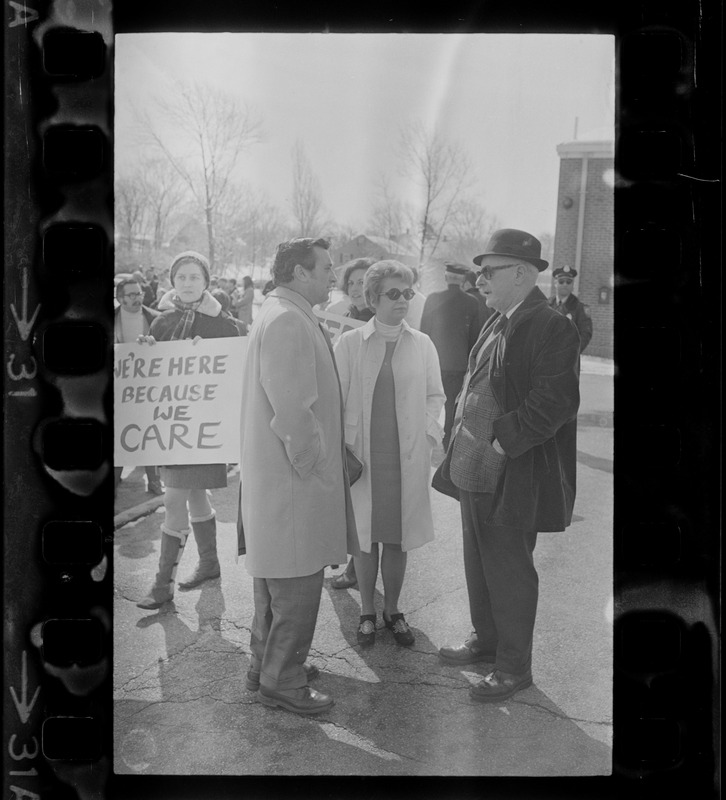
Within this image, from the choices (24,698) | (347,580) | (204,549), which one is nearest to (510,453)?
(347,580)

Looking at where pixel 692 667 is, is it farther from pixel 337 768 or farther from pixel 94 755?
pixel 94 755

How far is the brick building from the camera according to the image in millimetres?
2213

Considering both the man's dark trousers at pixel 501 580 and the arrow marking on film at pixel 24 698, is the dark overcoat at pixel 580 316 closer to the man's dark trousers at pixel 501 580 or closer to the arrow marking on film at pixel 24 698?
the man's dark trousers at pixel 501 580

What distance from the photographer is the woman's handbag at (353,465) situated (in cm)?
232

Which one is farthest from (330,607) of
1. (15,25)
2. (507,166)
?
(15,25)

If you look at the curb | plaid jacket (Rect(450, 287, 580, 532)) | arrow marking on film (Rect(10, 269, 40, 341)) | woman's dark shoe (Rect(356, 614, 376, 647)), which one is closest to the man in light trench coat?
woman's dark shoe (Rect(356, 614, 376, 647))

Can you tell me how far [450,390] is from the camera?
228 centimetres

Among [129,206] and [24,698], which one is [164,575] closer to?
[24,698]

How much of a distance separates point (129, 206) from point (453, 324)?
0.89 metres

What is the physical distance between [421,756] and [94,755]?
862mm

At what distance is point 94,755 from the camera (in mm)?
2289

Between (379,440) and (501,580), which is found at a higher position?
(379,440)

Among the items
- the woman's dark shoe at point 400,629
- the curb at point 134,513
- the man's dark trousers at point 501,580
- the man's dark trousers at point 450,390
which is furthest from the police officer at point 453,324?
the curb at point 134,513

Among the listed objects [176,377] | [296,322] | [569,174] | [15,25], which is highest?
[15,25]
